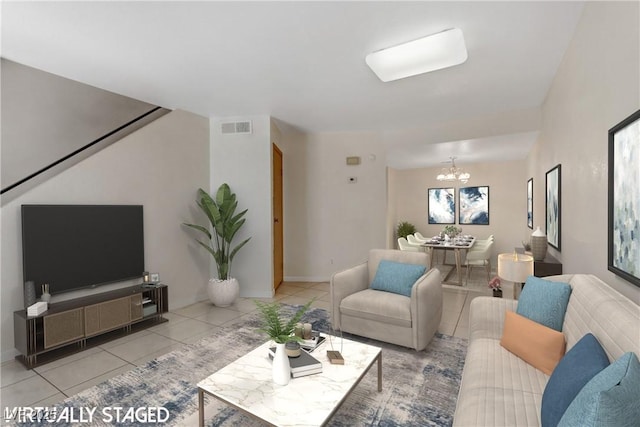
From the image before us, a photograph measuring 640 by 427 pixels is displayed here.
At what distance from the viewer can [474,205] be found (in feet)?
25.1

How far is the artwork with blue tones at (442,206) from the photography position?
311 inches

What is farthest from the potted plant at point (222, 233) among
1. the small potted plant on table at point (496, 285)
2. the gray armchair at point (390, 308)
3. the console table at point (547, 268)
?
the console table at point (547, 268)

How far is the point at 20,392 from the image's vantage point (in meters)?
2.36

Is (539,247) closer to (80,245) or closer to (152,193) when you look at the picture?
(152,193)

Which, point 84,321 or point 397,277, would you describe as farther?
point 397,277

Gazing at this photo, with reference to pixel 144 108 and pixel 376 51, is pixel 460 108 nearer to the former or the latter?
pixel 376 51

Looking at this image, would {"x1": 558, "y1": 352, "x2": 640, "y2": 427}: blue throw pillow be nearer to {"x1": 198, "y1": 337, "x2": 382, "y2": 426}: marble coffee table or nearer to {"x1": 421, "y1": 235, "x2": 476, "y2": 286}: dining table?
{"x1": 198, "y1": 337, "x2": 382, "y2": 426}: marble coffee table

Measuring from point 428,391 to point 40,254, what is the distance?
144 inches

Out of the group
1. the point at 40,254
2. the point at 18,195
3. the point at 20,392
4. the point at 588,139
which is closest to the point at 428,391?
the point at 588,139

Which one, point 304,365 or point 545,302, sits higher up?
point 545,302

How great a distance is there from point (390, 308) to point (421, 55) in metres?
2.32

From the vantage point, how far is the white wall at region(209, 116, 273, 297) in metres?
4.80

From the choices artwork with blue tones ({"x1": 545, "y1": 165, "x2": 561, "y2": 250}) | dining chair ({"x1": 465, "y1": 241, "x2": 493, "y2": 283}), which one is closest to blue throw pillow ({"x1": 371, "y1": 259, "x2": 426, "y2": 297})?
artwork with blue tones ({"x1": 545, "y1": 165, "x2": 561, "y2": 250})

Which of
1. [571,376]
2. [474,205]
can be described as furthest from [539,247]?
[474,205]
